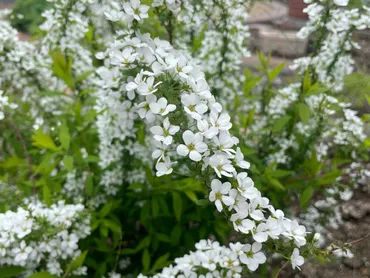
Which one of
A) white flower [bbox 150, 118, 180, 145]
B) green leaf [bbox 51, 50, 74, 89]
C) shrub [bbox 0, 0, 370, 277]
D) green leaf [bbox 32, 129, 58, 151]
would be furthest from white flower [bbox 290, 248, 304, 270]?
green leaf [bbox 51, 50, 74, 89]

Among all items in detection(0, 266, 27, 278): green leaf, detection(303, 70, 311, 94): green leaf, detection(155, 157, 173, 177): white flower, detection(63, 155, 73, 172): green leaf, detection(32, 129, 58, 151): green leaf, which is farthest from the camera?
detection(303, 70, 311, 94): green leaf

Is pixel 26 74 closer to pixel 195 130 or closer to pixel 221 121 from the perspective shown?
pixel 195 130

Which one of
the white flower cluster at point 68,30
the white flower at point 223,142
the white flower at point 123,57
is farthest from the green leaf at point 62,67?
the white flower at point 223,142

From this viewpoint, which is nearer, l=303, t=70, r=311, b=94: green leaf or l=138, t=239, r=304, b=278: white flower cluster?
l=138, t=239, r=304, b=278: white flower cluster

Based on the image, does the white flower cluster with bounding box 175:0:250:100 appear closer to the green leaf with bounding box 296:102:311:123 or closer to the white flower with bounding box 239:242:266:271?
the green leaf with bounding box 296:102:311:123

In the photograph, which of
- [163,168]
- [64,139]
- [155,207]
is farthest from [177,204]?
[163,168]

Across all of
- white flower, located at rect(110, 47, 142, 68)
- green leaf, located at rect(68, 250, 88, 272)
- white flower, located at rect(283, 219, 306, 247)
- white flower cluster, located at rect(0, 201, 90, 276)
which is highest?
white flower, located at rect(110, 47, 142, 68)

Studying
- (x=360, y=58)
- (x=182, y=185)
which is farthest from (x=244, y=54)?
(x=360, y=58)
